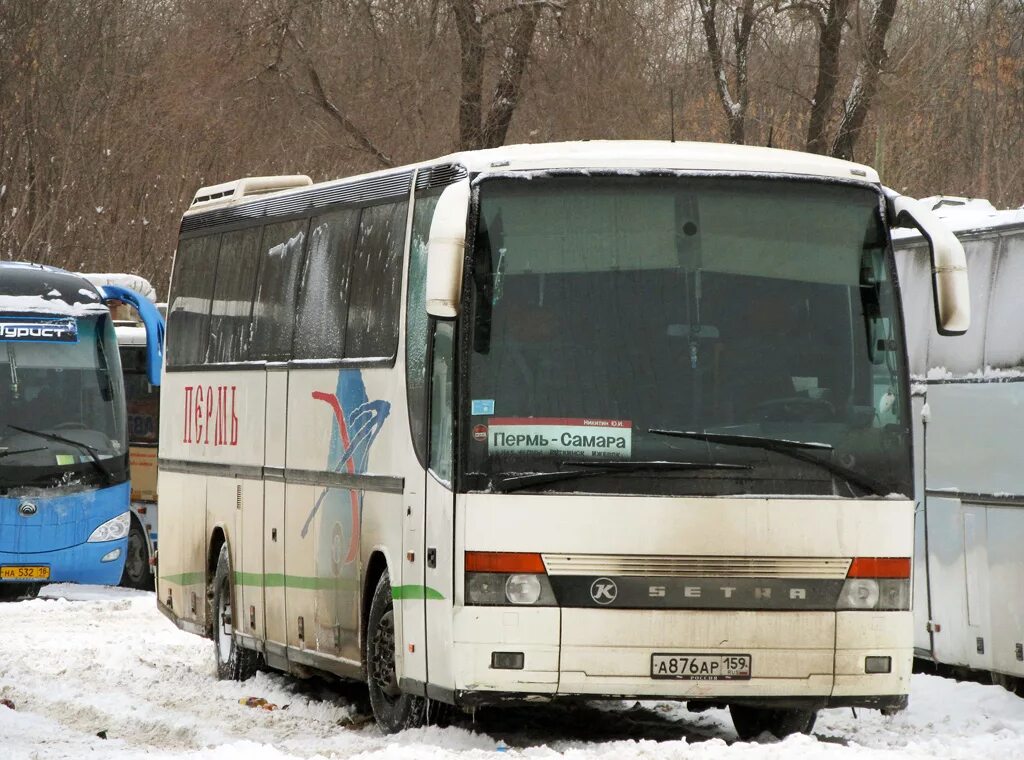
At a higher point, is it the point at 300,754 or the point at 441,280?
the point at 441,280

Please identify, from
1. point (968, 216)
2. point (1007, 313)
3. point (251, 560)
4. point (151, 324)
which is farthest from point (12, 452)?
point (1007, 313)

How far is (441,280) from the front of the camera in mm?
10398

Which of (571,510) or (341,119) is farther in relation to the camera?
(341,119)

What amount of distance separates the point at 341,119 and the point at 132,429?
199 inches

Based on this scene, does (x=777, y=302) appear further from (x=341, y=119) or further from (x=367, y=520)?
(x=341, y=119)

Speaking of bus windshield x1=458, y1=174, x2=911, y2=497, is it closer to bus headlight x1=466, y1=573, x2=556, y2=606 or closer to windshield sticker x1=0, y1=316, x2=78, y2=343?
bus headlight x1=466, y1=573, x2=556, y2=606

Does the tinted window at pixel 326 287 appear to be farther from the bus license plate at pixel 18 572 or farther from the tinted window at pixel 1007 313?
the bus license plate at pixel 18 572

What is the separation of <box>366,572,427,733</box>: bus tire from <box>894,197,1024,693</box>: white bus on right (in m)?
3.92

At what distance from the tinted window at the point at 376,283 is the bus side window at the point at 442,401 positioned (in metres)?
0.97

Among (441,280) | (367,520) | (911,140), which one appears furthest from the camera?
(911,140)

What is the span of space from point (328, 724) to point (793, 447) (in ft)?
12.7

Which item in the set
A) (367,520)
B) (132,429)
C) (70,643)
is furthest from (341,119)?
(367,520)

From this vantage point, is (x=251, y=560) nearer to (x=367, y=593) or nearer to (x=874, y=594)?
(x=367, y=593)

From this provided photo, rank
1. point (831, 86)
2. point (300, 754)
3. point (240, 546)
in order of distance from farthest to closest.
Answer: point (831, 86) → point (240, 546) → point (300, 754)
